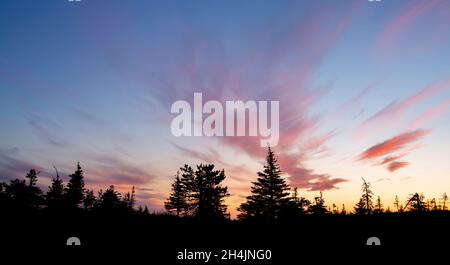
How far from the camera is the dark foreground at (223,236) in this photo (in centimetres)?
801

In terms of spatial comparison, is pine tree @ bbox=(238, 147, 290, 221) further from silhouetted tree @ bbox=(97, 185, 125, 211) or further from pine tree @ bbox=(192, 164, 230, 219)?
silhouetted tree @ bbox=(97, 185, 125, 211)

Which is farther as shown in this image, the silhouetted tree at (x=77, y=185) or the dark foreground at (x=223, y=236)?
the silhouetted tree at (x=77, y=185)

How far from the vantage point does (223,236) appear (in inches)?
364

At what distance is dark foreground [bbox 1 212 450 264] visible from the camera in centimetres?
801

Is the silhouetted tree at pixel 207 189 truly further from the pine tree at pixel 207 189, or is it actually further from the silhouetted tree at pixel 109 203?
the silhouetted tree at pixel 109 203

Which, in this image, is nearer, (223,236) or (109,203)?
(223,236)

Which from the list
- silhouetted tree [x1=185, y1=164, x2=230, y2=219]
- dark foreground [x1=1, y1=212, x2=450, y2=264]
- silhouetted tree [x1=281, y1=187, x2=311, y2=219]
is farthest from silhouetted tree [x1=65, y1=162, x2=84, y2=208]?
dark foreground [x1=1, y1=212, x2=450, y2=264]

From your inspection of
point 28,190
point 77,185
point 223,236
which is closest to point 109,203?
point 223,236

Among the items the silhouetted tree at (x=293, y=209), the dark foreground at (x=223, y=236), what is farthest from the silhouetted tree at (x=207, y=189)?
the dark foreground at (x=223, y=236)

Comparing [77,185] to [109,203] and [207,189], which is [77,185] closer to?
[207,189]

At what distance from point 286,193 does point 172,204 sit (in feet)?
98.2
